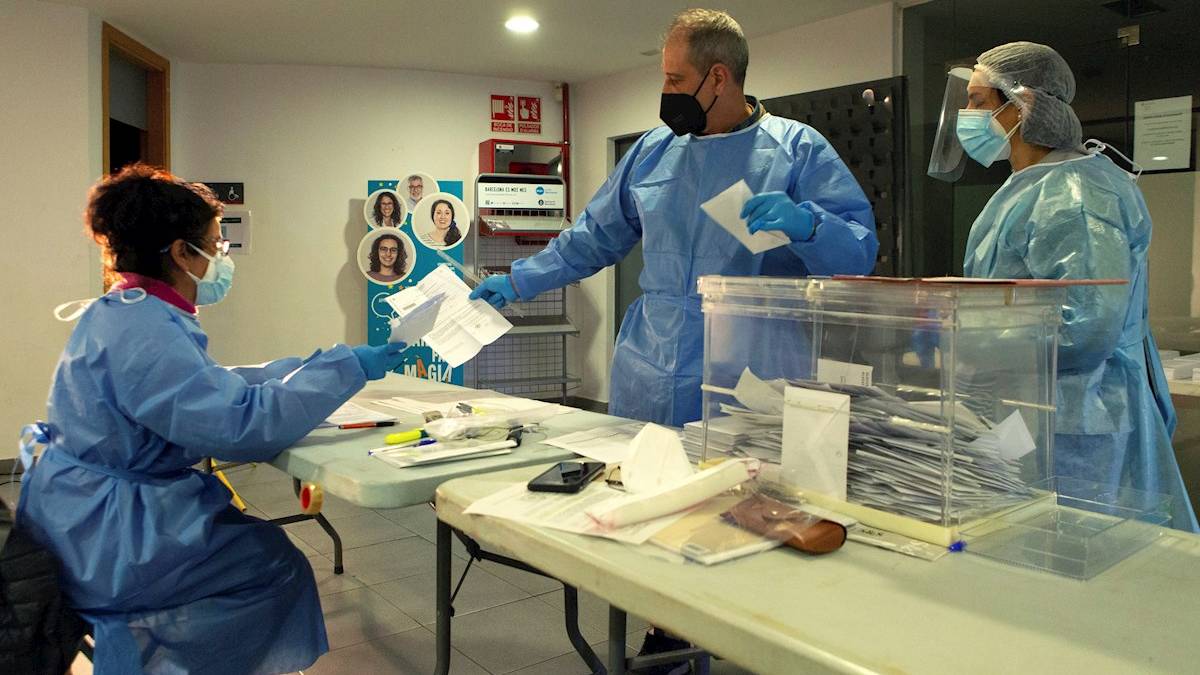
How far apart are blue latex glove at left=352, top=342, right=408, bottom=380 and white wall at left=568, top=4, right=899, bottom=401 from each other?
355 centimetres

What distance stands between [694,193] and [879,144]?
2.50m

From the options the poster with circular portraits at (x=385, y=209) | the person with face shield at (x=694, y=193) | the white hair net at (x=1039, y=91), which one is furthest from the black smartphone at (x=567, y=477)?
the poster with circular portraits at (x=385, y=209)

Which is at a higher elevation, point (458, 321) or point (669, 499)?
point (458, 321)

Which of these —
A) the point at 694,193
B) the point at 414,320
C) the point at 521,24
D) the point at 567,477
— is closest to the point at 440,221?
the point at 521,24

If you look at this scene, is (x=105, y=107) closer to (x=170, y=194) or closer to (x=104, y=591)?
(x=170, y=194)

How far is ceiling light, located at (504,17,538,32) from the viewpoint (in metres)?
4.80

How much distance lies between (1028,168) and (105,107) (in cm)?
480

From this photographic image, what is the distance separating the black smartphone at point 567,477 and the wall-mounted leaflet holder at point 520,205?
185 inches

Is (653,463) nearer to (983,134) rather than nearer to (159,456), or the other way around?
(159,456)

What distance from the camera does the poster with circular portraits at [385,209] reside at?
5.77 meters

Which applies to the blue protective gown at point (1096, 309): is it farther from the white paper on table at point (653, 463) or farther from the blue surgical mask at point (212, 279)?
the blue surgical mask at point (212, 279)

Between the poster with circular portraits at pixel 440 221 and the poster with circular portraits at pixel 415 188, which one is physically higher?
the poster with circular portraits at pixel 415 188

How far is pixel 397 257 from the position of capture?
5.78 metres

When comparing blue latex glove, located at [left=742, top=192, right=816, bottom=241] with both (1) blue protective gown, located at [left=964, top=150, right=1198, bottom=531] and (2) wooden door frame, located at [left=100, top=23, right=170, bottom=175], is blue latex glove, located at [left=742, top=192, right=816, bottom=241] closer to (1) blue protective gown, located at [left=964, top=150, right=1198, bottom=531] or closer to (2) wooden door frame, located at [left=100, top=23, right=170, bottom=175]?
(1) blue protective gown, located at [left=964, top=150, right=1198, bottom=531]
